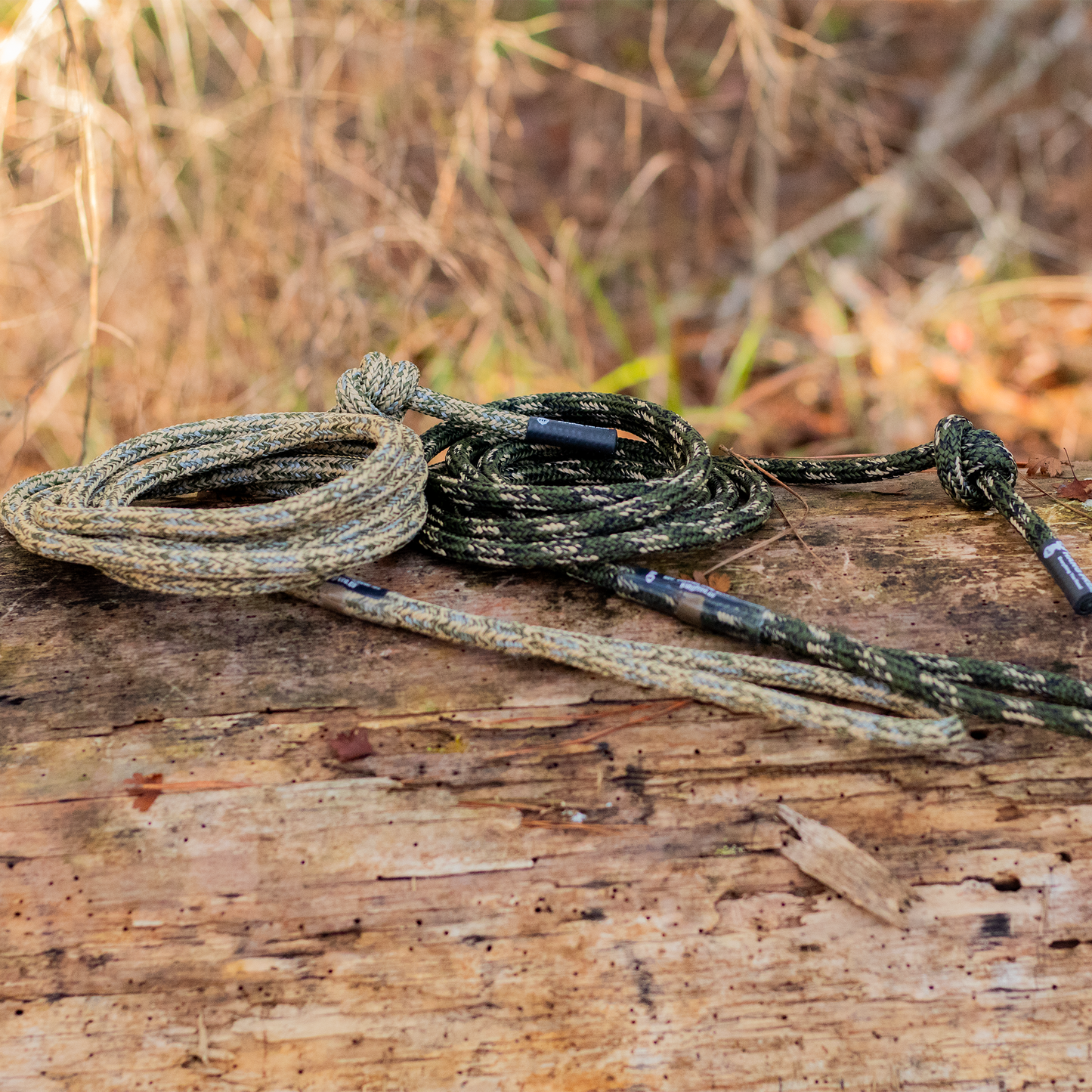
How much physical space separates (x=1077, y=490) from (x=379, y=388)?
48.3 inches

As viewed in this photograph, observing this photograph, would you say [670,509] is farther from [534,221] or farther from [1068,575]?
[534,221]

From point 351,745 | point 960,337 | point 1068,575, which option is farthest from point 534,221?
point 351,745

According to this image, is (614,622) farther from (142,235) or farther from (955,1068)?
(142,235)

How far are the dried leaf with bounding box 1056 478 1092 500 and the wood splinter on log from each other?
83 cm

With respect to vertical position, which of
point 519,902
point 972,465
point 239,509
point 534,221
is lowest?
point 519,902

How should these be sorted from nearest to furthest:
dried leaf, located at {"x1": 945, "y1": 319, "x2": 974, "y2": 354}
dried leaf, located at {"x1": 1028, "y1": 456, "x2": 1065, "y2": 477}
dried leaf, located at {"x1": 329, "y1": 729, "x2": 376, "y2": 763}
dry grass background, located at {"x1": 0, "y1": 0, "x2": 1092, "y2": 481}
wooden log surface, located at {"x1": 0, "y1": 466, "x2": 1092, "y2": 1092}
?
1. wooden log surface, located at {"x1": 0, "y1": 466, "x2": 1092, "y2": 1092}
2. dried leaf, located at {"x1": 329, "y1": 729, "x2": 376, "y2": 763}
3. dried leaf, located at {"x1": 1028, "y1": 456, "x2": 1065, "y2": 477}
4. dry grass background, located at {"x1": 0, "y1": 0, "x2": 1092, "y2": 481}
5. dried leaf, located at {"x1": 945, "y1": 319, "x2": 974, "y2": 354}

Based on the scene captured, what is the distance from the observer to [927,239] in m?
4.27

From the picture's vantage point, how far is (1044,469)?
157cm

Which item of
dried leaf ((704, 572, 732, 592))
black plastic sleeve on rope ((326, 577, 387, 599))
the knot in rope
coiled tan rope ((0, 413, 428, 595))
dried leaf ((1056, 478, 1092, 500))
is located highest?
the knot in rope

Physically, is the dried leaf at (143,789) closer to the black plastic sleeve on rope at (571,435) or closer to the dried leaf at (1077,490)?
the black plastic sleeve on rope at (571,435)

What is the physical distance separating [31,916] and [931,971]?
3.52 feet

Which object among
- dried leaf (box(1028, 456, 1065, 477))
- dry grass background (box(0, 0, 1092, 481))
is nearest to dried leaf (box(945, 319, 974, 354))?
dry grass background (box(0, 0, 1092, 481))

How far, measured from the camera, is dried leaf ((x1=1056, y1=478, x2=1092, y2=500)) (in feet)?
4.86

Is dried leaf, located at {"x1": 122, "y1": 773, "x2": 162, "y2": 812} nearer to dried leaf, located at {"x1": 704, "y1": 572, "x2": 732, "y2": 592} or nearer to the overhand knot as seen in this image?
the overhand knot
